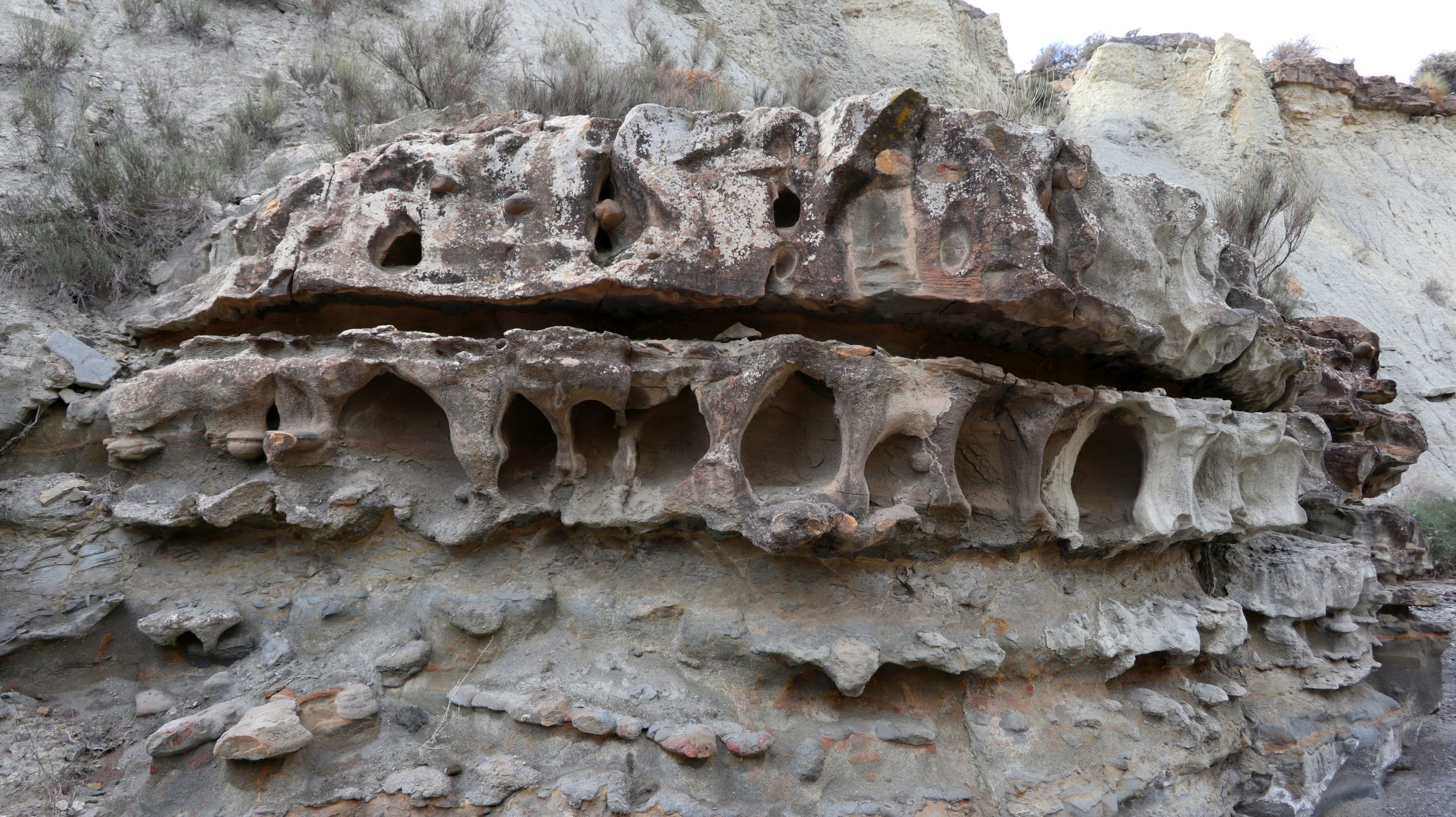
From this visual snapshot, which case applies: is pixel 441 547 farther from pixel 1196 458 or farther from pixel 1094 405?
pixel 1196 458

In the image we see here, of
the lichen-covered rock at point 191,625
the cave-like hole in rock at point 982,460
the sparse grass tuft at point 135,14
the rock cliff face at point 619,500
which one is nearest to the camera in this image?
the rock cliff face at point 619,500

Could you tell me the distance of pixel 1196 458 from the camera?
4363 millimetres

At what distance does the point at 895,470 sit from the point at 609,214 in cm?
162

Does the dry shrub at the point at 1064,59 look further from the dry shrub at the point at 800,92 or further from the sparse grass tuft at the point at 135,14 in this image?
the sparse grass tuft at the point at 135,14

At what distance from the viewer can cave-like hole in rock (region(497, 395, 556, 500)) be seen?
11.3 feet

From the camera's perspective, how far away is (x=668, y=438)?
11.5 ft

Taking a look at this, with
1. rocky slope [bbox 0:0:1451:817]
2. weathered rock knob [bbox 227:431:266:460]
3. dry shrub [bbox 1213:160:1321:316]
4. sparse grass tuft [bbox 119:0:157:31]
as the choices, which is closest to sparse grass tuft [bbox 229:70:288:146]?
sparse grass tuft [bbox 119:0:157:31]

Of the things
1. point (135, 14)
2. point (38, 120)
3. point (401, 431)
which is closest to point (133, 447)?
point (401, 431)

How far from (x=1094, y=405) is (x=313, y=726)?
11.6 ft

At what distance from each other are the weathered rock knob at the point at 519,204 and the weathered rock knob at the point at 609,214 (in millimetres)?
260

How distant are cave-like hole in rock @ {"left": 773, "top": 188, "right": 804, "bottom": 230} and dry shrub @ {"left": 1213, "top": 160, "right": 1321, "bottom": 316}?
8646 mm

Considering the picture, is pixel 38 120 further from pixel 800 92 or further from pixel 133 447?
pixel 800 92

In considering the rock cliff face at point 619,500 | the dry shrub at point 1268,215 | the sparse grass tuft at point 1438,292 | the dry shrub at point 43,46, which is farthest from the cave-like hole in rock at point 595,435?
the sparse grass tuft at point 1438,292

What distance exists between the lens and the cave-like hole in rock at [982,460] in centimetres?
378
